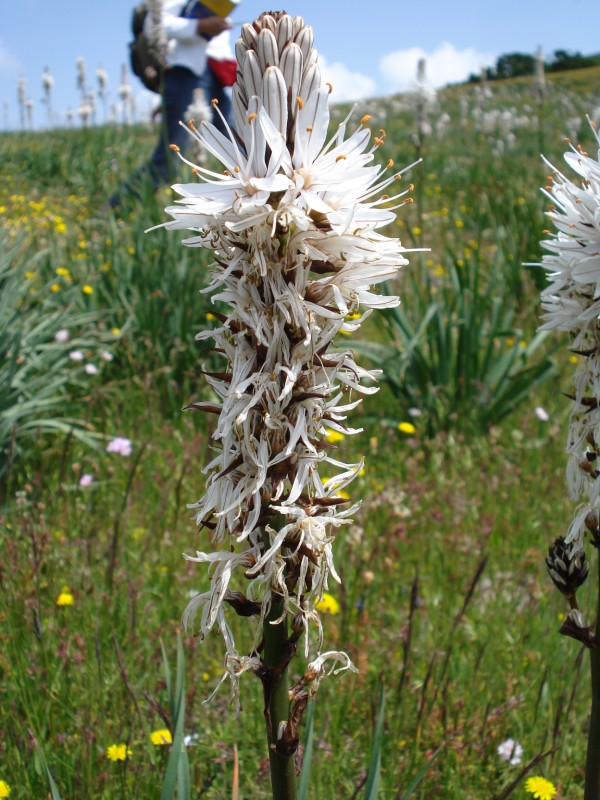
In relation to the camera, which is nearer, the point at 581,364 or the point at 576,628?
the point at 576,628

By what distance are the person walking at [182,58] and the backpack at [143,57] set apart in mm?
219

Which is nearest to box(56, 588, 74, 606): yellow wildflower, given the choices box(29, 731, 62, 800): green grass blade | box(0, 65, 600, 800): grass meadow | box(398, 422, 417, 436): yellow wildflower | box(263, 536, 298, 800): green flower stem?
box(0, 65, 600, 800): grass meadow

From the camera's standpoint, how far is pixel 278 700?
48.1 inches

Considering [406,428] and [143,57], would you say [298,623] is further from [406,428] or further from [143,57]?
[143,57]

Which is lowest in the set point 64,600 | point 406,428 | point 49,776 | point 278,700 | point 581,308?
point 64,600

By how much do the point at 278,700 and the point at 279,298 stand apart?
2.09 ft

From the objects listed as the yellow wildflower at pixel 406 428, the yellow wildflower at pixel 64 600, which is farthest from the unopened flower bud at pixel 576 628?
the yellow wildflower at pixel 406 428

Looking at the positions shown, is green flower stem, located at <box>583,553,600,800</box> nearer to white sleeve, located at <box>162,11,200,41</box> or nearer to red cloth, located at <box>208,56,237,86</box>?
white sleeve, located at <box>162,11,200,41</box>

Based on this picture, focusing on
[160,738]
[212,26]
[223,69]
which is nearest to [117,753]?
[160,738]

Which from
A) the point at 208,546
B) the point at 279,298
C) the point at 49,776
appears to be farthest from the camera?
the point at 208,546

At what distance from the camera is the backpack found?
206 inches

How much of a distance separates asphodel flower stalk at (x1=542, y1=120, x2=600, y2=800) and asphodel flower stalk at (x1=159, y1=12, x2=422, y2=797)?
430mm

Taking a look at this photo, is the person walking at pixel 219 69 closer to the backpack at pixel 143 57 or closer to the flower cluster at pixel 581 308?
the backpack at pixel 143 57

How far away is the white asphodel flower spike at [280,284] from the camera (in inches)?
43.5
